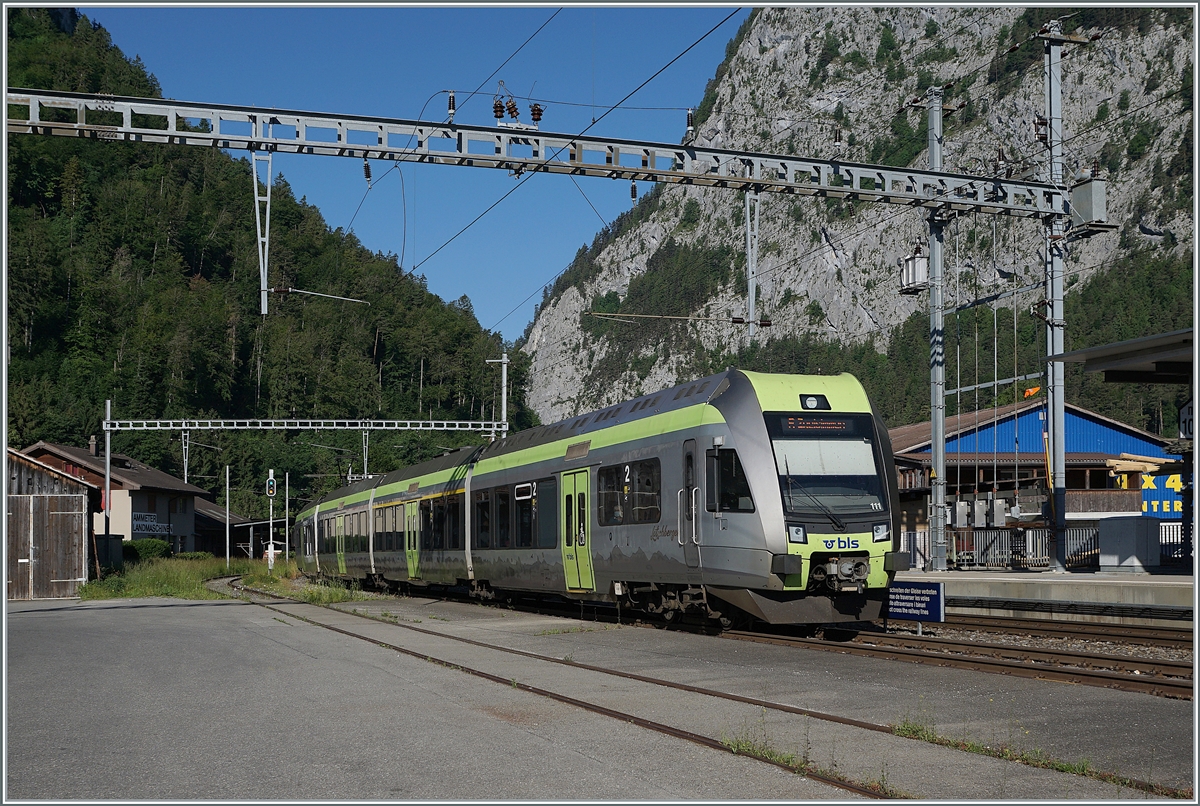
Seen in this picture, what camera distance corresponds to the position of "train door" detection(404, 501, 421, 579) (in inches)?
1168

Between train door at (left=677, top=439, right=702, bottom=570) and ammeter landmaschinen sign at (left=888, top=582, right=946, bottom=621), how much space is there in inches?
110

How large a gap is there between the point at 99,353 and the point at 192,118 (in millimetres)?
94907

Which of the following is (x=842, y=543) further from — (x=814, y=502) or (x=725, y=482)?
(x=725, y=482)

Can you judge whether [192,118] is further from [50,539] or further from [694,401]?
[50,539]

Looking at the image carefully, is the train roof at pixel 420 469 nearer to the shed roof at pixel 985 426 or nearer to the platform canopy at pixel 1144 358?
the platform canopy at pixel 1144 358

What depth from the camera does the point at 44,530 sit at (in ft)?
109

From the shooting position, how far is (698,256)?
152250mm

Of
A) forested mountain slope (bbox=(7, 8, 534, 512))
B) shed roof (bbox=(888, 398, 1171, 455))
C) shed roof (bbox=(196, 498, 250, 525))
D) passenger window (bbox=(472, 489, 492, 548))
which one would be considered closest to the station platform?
passenger window (bbox=(472, 489, 492, 548))

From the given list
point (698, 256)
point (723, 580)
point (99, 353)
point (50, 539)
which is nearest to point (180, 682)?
point (723, 580)

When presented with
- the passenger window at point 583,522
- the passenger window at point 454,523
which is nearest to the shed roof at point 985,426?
the passenger window at point 454,523

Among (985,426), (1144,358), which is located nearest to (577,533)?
(1144,358)

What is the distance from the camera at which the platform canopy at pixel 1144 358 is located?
63.9 ft

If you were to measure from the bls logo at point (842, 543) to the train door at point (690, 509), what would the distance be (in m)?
1.83

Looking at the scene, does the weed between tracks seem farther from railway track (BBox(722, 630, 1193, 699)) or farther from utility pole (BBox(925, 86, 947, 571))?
utility pole (BBox(925, 86, 947, 571))
